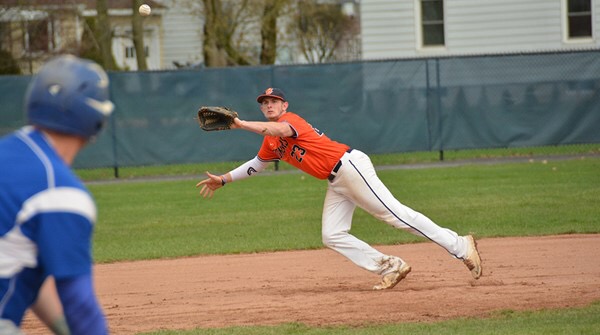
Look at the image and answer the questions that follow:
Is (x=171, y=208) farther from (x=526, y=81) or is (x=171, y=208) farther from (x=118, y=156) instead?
(x=526, y=81)

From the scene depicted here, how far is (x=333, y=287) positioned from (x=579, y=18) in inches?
865

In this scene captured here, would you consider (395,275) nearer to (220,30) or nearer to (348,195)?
(348,195)

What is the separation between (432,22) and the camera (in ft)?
98.5

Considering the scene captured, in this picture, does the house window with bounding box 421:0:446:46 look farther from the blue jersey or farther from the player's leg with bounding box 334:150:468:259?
the blue jersey

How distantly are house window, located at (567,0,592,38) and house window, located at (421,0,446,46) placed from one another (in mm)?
3807

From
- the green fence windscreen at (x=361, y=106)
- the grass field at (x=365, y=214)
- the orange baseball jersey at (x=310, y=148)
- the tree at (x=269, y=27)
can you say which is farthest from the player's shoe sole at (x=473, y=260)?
the tree at (x=269, y=27)

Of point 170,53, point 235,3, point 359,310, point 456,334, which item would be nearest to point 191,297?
point 359,310

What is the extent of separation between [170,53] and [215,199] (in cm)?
3066

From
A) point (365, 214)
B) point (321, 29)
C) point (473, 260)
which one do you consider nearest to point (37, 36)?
point (321, 29)

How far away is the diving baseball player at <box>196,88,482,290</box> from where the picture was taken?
28.3 ft

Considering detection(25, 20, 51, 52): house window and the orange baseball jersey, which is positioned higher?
detection(25, 20, 51, 52): house window

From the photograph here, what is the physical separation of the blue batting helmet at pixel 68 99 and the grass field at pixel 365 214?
422cm

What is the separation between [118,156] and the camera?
2153cm

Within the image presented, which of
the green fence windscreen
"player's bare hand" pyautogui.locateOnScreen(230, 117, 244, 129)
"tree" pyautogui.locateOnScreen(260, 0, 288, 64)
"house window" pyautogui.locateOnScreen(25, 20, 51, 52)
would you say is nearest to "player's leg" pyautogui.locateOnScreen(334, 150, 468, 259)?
"player's bare hand" pyautogui.locateOnScreen(230, 117, 244, 129)
